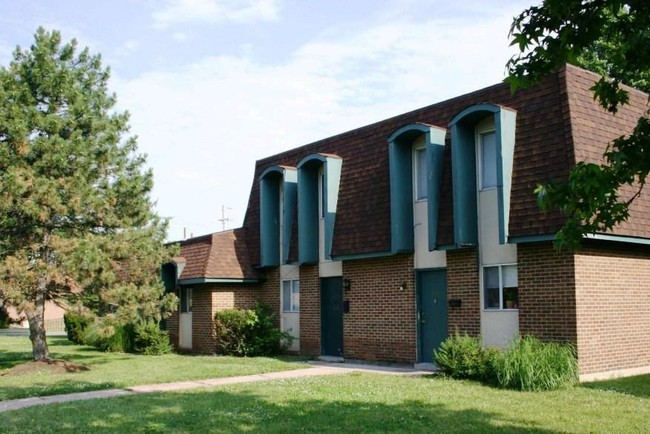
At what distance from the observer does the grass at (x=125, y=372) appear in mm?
15359

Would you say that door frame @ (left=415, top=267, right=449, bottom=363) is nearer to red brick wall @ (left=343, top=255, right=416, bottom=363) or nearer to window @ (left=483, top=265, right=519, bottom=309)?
red brick wall @ (left=343, top=255, right=416, bottom=363)

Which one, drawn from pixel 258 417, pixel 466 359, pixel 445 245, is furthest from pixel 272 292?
pixel 258 417

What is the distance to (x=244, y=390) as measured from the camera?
1398 cm

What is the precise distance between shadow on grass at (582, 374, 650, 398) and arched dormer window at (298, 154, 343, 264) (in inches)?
350

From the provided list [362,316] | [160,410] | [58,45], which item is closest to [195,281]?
[362,316]

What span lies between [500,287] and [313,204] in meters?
7.54

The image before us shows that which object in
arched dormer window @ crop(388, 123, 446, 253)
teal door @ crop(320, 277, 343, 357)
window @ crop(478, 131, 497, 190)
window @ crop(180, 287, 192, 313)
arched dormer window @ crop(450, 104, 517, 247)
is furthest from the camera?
window @ crop(180, 287, 192, 313)

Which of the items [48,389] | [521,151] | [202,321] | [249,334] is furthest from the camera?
[202,321]

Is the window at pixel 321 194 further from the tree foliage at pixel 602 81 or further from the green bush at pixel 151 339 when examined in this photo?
the tree foliage at pixel 602 81

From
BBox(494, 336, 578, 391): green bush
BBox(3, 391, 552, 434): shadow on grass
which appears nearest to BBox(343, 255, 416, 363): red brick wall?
BBox(494, 336, 578, 391): green bush

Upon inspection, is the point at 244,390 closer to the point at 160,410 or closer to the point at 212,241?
the point at 160,410

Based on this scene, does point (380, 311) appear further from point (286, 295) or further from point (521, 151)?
point (521, 151)

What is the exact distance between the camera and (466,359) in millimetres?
15047

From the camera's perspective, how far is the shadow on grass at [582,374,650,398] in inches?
517
